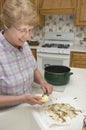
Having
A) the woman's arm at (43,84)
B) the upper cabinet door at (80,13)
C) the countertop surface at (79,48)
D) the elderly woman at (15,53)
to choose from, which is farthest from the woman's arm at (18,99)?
the upper cabinet door at (80,13)

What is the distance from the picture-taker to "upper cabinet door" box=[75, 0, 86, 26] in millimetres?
3092

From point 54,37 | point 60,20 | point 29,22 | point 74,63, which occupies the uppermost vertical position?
point 29,22

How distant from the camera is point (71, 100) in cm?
117

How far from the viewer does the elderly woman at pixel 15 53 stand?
3.12ft

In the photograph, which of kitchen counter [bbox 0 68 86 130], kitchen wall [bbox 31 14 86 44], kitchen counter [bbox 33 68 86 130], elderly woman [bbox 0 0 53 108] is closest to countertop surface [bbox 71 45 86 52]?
kitchen wall [bbox 31 14 86 44]

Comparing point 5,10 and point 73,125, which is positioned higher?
point 5,10

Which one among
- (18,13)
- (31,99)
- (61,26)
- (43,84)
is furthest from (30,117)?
(61,26)

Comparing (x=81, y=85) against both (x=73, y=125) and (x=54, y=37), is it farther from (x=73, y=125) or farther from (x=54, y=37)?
(x=54, y=37)

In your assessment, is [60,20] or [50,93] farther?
[60,20]

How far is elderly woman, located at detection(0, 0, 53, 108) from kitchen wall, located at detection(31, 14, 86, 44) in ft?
8.37

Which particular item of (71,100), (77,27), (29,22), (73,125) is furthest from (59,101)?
(77,27)

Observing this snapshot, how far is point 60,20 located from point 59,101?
2647mm

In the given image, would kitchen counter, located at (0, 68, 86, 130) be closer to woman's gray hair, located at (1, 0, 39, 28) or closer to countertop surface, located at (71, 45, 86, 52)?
woman's gray hair, located at (1, 0, 39, 28)

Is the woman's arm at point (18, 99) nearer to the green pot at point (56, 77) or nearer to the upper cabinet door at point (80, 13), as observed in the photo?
the green pot at point (56, 77)
